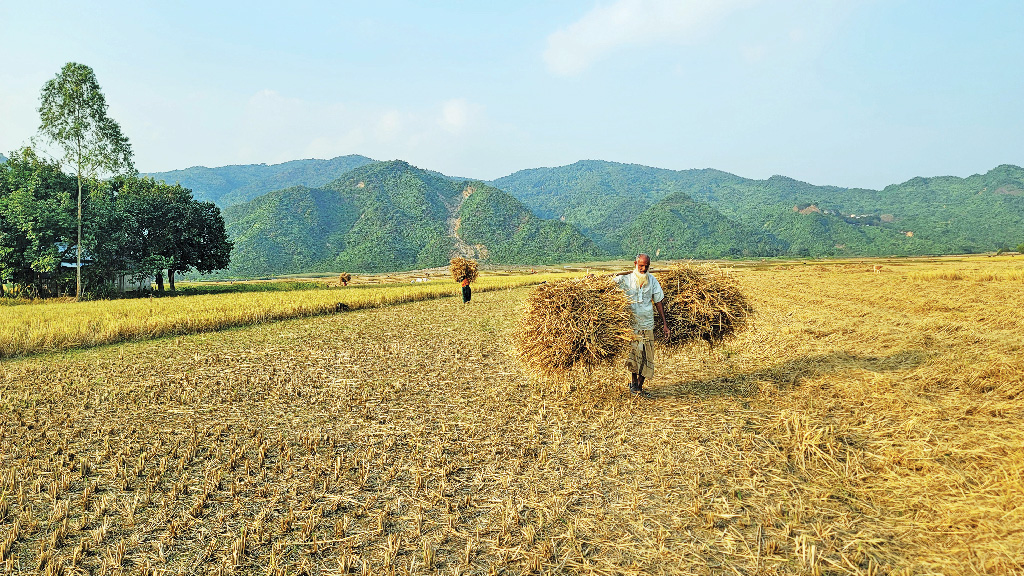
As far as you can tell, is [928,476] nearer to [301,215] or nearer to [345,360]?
[345,360]

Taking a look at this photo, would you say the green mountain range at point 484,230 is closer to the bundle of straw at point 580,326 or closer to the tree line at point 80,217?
the tree line at point 80,217

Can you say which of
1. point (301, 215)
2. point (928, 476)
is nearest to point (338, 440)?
point (928, 476)

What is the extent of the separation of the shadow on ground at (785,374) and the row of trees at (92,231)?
30.8 metres

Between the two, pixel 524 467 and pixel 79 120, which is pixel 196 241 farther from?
pixel 524 467

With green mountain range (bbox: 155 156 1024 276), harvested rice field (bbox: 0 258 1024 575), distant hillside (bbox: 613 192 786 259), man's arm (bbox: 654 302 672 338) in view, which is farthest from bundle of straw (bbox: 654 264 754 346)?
distant hillside (bbox: 613 192 786 259)

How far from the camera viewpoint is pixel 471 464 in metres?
5.61

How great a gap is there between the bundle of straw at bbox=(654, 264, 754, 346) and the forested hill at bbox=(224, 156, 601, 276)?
118547 mm

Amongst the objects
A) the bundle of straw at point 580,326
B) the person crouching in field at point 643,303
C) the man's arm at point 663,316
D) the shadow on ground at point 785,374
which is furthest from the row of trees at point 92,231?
the shadow on ground at point 785,374

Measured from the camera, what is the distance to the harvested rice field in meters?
3.78

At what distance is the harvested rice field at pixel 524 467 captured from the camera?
378 centimetres

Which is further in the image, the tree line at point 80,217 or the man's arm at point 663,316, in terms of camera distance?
the tree line at point 80,217

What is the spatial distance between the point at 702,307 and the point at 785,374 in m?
2.75

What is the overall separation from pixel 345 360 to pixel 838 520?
34.3ft

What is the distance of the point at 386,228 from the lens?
139250 mm
